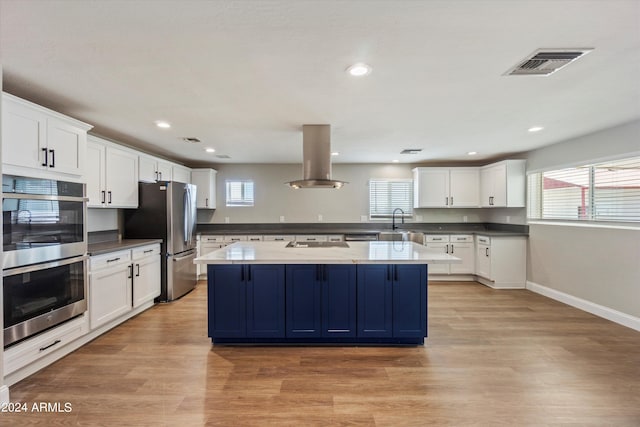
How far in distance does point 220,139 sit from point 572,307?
538cm

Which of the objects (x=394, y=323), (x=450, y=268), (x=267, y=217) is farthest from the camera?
(x=267, y=217)

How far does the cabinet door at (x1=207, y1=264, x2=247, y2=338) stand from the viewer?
111 inches

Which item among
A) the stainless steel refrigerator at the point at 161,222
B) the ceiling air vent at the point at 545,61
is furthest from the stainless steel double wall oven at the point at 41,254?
the ceiling air vent at the point at 545,61

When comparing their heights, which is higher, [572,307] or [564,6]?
[564,6]

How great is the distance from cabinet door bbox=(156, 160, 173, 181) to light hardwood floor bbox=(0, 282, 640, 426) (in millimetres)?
2430

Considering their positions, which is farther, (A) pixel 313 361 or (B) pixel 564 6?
(A) pixel 313 361

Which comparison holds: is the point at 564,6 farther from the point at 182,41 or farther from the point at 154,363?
the point at 154,363

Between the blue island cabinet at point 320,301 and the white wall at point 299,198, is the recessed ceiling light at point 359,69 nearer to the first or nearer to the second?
the blue island cabinet at point 320,301

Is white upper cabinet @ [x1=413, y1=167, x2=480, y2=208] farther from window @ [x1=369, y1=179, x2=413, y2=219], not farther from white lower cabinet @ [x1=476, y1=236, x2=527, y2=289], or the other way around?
white lower cabinet @ [x1=476, y1=236, x2=527, y2=289]

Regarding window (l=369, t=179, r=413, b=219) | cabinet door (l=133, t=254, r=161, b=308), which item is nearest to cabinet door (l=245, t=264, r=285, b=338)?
cabinet door (l=133, t=254, r=161, b=308)

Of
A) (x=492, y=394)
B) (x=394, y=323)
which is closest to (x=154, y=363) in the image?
(x=394, y=323)

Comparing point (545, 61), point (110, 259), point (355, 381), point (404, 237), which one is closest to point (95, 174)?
point (110, 259)

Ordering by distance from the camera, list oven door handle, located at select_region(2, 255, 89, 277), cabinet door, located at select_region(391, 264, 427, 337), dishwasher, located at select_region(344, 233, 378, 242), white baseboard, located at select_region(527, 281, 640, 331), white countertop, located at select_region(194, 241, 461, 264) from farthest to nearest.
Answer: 1. dishwasher, located at select_region(344, 233, 378, 242)
2. white baseboard, located at select_region(527, 281, 640, 331)
3. cabinet door, located at select_region(391, 264, 427, 337)
4. white countertop, located at select_region(194, 241, 461, 264)
5. oven door handle, located at select_region(2, 255, 89, 277)

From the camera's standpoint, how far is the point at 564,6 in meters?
1.43
